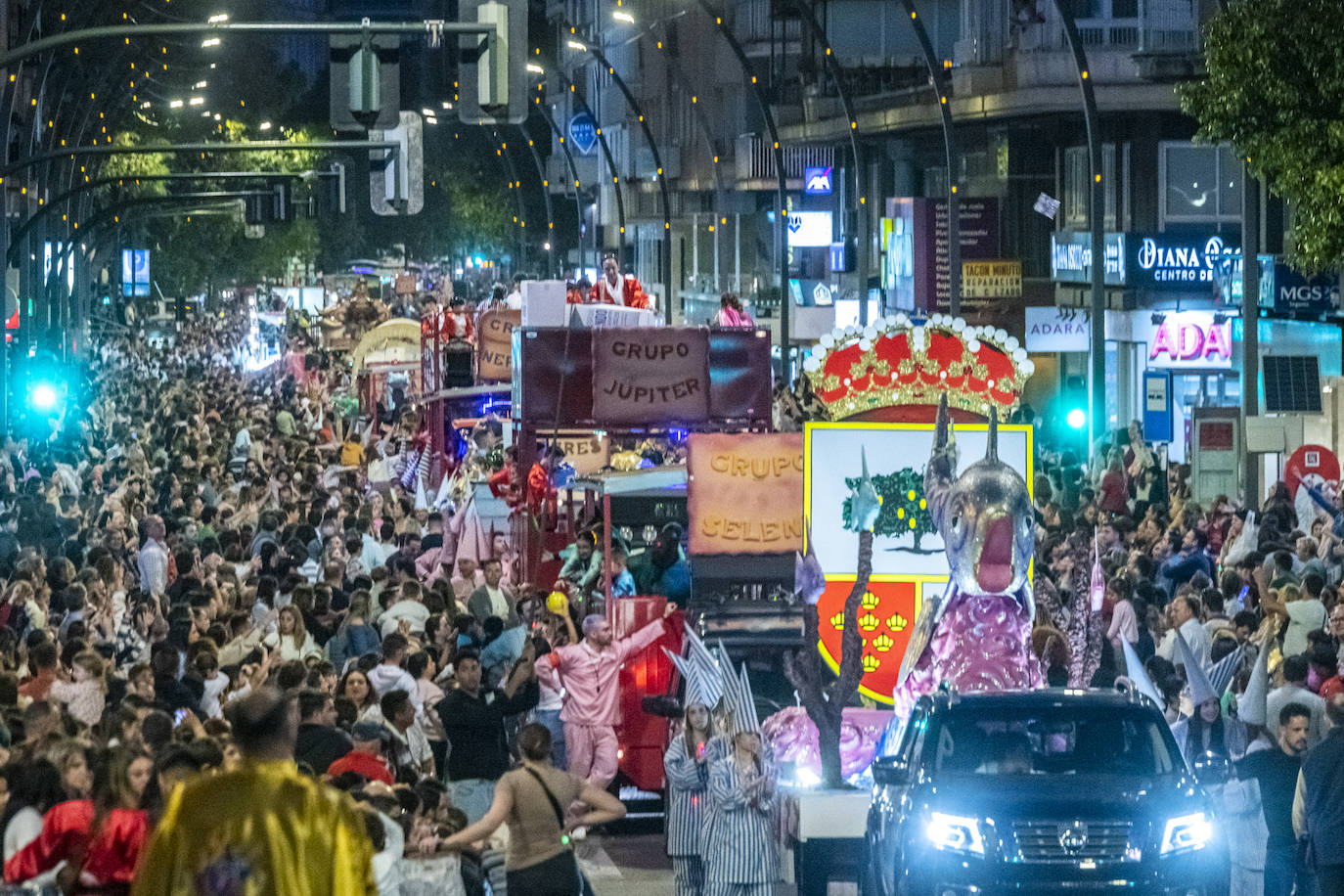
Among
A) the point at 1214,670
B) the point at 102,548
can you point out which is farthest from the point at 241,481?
the point at 1214,670

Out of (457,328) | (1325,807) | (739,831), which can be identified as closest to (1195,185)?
(457,328)

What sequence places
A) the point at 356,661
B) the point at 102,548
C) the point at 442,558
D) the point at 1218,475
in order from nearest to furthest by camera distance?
the point at 356,661
the point at 102,548
the point at 442,558
the point at 1218,475

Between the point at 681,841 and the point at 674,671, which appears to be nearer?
the point at 681,841

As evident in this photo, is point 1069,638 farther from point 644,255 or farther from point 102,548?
point 644,255

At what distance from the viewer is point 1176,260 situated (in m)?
34.4

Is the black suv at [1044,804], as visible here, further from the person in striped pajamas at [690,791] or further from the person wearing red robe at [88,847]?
the person wearing red robe at [88,847]

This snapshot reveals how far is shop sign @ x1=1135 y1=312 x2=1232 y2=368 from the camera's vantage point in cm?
3600

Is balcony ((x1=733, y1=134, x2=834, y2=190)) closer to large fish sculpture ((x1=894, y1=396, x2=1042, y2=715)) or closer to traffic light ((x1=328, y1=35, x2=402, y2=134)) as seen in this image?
traffic light ((x1=328, y1=35, x2=402, y2=134))

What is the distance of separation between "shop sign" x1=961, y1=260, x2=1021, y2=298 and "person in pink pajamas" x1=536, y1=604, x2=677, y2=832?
26022 millimetres

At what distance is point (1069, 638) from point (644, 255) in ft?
218

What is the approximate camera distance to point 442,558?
75.2 ft

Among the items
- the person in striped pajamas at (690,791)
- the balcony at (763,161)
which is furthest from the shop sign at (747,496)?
the balcony at (763,161)

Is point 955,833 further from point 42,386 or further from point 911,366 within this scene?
point 42,386

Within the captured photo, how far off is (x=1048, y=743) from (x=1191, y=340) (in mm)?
25043
